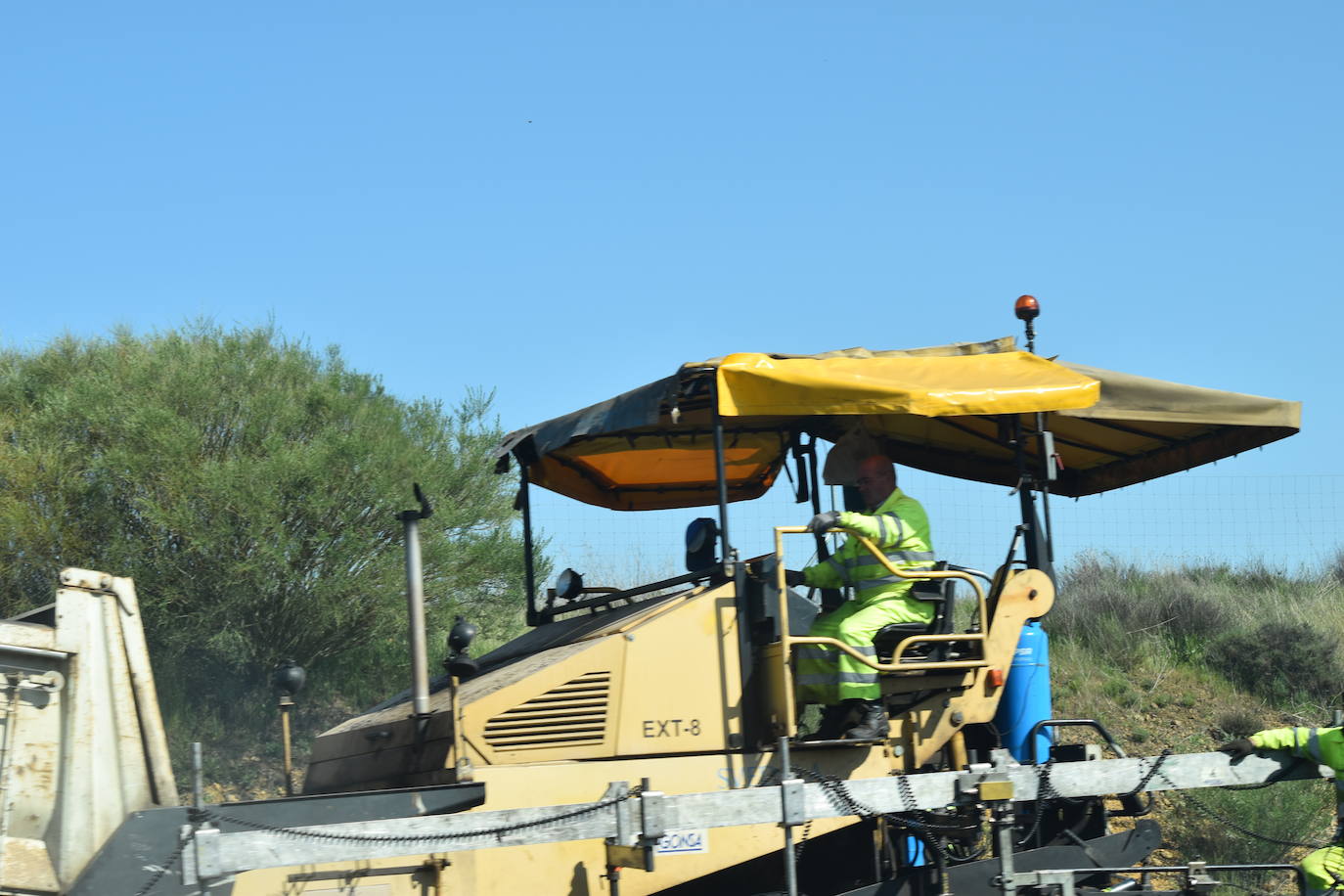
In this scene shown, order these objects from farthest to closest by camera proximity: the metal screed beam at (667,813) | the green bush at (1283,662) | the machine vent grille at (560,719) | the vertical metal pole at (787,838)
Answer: the green bush at (1283,662), the machine vent grille at (560,719), the vertical metal pole at (787,838), the metal screed beam at (667,813)

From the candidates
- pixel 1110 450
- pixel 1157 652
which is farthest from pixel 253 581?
pixel 1110 450

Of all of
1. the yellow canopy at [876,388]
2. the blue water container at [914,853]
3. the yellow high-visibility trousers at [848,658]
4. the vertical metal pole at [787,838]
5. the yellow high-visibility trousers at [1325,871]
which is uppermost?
the yellow canopy at [876,388]

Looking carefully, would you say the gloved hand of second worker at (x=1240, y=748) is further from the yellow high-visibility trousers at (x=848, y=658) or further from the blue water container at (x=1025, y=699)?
the yellow high-visibility trousers at (x=848, y=658)

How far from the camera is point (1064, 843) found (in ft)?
25.0

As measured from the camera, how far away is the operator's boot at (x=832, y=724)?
22.3ft

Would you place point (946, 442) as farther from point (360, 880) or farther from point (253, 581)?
point (253, 581)

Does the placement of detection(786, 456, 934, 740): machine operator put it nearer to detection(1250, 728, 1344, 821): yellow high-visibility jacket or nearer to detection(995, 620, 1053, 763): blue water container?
detection(995, 620, 1053, 763): blue water container

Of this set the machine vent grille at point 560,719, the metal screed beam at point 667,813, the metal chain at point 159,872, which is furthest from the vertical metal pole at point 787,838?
the metal chain at point 159,872

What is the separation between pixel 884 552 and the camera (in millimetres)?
7059

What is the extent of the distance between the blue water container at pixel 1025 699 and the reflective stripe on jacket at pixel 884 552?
953 mm

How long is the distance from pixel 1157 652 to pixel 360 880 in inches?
543

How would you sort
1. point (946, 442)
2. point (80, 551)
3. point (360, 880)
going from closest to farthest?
1. point (360, 880)
2. point (946, 442)
3. point (80, 551)

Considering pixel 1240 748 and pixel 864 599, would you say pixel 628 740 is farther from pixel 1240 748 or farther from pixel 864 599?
pixel 1240 748

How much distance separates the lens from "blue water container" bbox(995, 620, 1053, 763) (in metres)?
7.71
